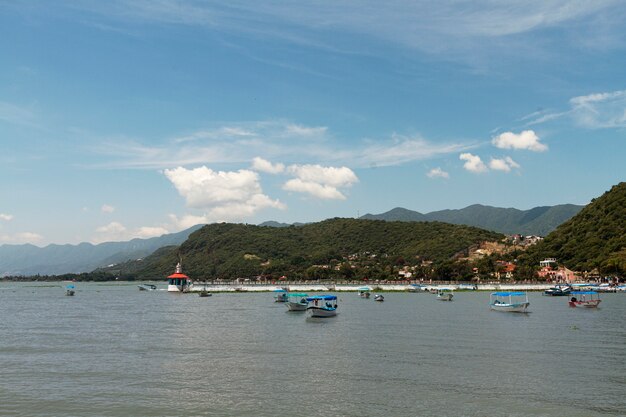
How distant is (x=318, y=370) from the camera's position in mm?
38750

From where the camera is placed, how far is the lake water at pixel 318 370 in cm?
2949

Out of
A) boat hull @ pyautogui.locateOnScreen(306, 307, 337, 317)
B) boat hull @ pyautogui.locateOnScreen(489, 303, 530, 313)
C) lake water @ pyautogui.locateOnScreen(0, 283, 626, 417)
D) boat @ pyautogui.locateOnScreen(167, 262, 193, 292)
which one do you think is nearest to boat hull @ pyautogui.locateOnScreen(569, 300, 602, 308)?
boat hull @ pyautogui.locateOnScreen(489, 303, 530, 313)

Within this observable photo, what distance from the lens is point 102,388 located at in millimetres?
34000

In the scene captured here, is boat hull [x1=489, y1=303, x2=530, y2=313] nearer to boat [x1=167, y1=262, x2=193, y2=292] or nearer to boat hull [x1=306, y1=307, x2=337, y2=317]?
boat hull [x1=306, y1=307, x2=337, y2=317]

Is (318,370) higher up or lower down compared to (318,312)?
lower down

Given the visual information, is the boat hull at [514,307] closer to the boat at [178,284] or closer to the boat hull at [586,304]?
the boat hull at [586,304]

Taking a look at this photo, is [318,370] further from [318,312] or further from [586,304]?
[586,304]

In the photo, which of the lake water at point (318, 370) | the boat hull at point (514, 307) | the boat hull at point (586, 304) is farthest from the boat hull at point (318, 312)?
the boat hull at point (586, 304)

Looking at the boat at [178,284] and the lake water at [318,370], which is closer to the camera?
the lake water at [318,370]

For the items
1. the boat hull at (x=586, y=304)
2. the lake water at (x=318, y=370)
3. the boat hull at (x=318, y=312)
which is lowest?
the lake water at (x=318, y=370)

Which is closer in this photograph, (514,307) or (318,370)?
(318,370)

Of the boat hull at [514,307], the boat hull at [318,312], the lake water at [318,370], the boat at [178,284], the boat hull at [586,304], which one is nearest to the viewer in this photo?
the lake water at [318,370]

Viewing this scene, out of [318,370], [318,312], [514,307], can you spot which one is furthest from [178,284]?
[318,370]

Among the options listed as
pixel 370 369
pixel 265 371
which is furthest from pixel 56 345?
pixel 370 369
